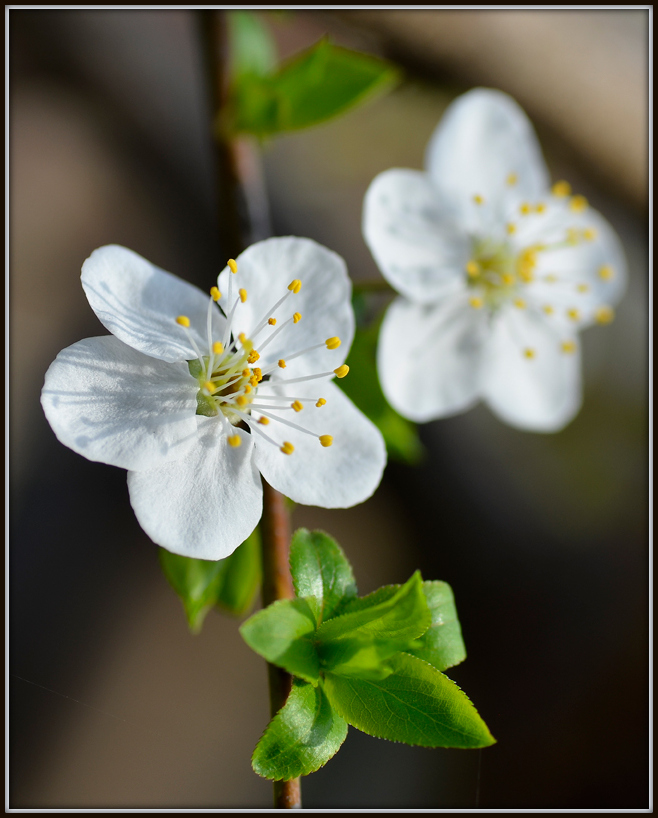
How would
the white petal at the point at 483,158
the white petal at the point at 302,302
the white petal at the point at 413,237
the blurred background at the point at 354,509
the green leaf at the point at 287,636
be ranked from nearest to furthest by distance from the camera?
1. the green leaf at the point at 287,636
2. the white petal at the point at 302,302
3. the white petal at the point at 413,237
4. the white petal at the point at 483,158
5. the blurred background at the point at 354,509

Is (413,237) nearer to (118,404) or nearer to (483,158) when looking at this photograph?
(483,158)

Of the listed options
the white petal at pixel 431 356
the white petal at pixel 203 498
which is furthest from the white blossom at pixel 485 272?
the white petal at pixel 203 498

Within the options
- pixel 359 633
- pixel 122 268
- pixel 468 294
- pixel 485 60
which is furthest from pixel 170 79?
pixel 359 633

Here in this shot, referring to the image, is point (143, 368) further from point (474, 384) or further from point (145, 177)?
point (145, 177)

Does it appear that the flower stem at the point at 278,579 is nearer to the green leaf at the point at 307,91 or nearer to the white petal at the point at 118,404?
the white petal at the point at 118,404

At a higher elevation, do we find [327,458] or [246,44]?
[246,44]

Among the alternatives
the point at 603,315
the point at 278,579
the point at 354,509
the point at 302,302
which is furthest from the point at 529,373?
the point at 354,509
